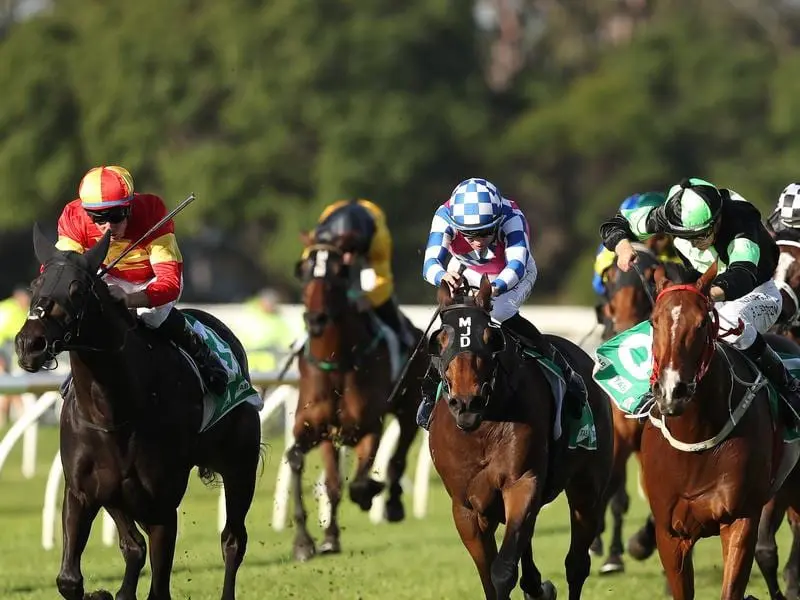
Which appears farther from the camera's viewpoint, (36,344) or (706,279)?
A: (706,279)

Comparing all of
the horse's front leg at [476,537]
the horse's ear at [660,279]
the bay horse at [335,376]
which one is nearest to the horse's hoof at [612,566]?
the bay horse at [335,376]

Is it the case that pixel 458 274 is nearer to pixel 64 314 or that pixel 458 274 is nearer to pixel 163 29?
pixel 64 314

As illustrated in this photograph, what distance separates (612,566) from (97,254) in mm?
4589

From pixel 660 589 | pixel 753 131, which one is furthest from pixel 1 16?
pixel 660 589

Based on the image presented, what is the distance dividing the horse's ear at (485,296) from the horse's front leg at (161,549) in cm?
158

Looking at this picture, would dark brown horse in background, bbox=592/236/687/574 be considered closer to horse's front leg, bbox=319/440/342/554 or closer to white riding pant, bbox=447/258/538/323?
horse's front leg, bbox=319/440/342/554

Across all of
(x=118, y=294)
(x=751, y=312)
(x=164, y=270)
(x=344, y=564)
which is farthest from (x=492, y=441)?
(x=344, y=564)

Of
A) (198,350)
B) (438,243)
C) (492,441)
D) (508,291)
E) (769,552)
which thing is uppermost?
(438,243)

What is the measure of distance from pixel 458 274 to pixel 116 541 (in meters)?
5.17

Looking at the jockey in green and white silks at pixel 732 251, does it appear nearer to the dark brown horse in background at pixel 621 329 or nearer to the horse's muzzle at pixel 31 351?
the dark brown horse in background at pixel 621 329

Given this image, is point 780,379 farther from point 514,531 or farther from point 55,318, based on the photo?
point 55,318

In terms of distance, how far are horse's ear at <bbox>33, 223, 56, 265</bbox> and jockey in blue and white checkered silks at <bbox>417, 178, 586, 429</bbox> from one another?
1.66 m

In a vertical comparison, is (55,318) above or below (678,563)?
above

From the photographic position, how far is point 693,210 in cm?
760
